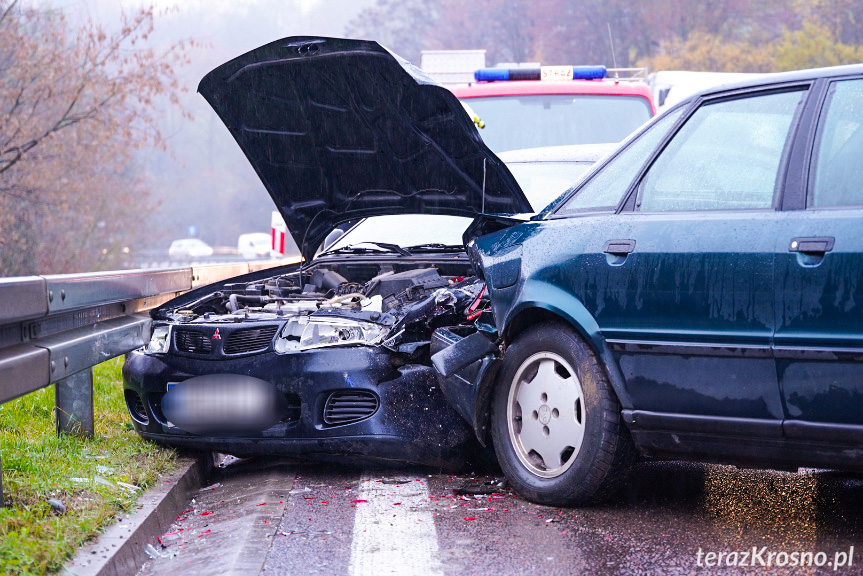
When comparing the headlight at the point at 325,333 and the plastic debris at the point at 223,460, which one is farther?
the plastic debris at the point at 223,460

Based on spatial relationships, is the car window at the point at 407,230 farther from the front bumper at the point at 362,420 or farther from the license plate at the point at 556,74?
the license plate at the point at 556,74

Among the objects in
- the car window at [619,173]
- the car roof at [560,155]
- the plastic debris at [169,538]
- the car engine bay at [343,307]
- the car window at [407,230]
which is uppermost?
the car roof at [560,155]

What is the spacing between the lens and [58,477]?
4.37 m

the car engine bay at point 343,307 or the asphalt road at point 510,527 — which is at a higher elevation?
the car engine bay at point 343,307

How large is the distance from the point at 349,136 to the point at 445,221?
39.1 inches

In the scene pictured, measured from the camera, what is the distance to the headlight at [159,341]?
5520 millimetres

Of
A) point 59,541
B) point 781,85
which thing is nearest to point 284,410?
point 59,541

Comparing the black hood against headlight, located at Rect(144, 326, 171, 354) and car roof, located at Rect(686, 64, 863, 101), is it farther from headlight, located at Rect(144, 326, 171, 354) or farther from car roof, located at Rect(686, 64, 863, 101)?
car roof, located at Rect(686, 64, 863, 101)

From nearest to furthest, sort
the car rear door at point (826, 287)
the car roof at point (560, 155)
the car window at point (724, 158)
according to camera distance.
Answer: the car rear door at point (826, 287) < the car window at point (724, 158) < the car roof at point (560, 155)

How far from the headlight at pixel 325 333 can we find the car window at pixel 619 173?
1.21 metres

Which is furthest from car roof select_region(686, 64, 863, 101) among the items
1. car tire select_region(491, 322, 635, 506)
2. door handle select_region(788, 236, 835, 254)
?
car tire select_region(491, 322, 635, 506)

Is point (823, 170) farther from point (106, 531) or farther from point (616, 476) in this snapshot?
point (106, 531)

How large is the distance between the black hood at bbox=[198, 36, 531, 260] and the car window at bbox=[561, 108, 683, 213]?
110 centimetres

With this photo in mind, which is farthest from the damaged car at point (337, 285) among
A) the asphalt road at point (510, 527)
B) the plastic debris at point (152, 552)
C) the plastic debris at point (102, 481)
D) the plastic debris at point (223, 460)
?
the plastic debris at point (152, 552)
